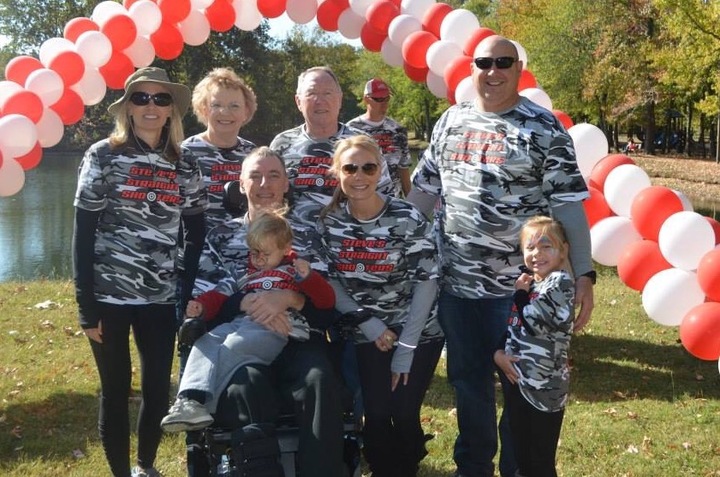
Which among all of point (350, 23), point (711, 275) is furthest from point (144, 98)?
point (350, 23)

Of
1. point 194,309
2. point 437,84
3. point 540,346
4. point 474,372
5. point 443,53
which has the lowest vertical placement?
point 474,372

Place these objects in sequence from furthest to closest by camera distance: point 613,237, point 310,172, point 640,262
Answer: point 613,237 < point 640,262 < point 310,172

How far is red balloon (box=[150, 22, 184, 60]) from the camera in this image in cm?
655

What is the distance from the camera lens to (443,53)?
6.45 m

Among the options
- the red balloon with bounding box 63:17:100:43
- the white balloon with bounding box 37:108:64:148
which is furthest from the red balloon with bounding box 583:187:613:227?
the red balloon with bounding box 63:17:100:43

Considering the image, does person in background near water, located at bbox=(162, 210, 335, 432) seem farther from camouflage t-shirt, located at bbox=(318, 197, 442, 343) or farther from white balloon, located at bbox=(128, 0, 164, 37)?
white balloon, located at bbox=(128, 0, 164, 37)

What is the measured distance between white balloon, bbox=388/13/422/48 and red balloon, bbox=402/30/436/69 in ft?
0.21

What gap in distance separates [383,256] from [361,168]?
40 centimetres

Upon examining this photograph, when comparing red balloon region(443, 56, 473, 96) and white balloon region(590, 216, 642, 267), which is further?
red balloon region(443, 56, 473, 96)

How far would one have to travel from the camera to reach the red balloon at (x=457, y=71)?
621 centimetres

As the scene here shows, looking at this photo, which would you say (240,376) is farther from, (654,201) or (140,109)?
(654,201)

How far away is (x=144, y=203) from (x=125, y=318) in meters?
0.56

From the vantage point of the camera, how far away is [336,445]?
9.12 feet

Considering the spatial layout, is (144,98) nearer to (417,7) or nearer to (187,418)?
(187,418)
